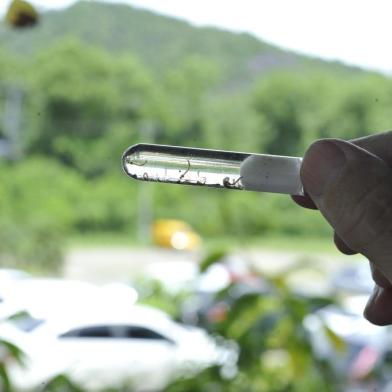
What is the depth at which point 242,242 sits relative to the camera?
0.91 metres

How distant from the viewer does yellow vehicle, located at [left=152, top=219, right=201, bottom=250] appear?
116 cm

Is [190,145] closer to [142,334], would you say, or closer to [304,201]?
[304,201]

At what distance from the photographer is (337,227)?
0.76 ft

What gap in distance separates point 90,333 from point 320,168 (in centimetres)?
77

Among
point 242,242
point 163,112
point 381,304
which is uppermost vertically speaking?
point 381,304

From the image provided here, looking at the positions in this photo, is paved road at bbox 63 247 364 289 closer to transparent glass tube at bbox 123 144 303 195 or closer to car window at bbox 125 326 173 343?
car window at bbox 125 326 173 343

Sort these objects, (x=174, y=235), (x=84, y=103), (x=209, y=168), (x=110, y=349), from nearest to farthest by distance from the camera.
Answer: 1. (x=209, y=168)
2. (x=84, y=103)
3. (x=110, y=349)
4. (x=174, y=235)

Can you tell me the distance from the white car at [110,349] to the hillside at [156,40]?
26 cm

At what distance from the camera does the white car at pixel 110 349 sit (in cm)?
76

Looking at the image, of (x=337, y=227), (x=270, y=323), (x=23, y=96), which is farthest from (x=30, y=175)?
(x=337, y=227)

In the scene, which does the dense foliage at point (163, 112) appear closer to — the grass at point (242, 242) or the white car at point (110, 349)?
the grass at point (242, 242)

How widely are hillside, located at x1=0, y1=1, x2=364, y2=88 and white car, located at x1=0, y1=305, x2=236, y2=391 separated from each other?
0.26 meters

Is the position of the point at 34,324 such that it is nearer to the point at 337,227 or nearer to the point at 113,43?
the point at 113,43

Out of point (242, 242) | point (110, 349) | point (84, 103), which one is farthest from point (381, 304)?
point (110, 349)
